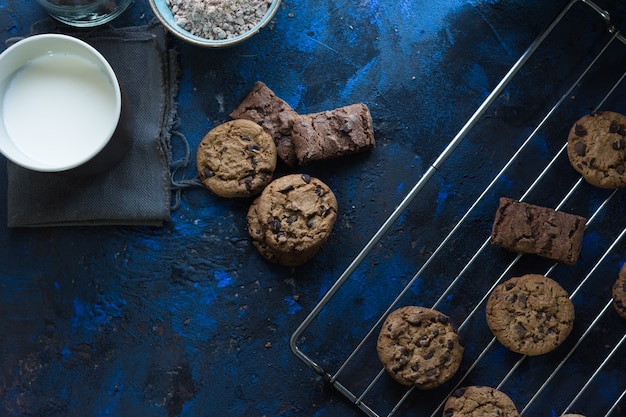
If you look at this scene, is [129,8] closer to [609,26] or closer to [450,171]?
[450,171]

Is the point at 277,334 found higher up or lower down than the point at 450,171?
lower down

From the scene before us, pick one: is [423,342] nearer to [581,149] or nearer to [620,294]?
[620,294]

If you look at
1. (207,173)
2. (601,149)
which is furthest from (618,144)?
(207,173)

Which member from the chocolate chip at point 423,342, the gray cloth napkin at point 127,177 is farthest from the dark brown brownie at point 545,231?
the gray cloth napkin at point 127,177

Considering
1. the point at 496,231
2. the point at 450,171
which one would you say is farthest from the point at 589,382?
the point at 450,171

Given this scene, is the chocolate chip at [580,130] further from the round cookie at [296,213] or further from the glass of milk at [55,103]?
the glass of milk at [55,103]

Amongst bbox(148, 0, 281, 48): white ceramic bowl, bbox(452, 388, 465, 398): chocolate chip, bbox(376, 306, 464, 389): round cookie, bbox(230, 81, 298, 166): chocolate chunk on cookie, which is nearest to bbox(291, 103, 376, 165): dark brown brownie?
bbox(230, 81, 298, 166): chocolate chunk on cookie
